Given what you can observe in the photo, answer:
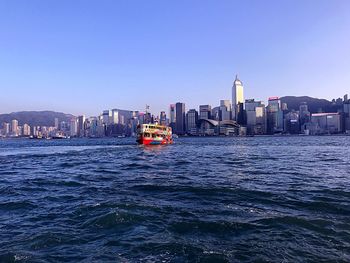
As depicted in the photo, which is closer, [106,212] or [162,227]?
[162,227]

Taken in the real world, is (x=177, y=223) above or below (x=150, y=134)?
below

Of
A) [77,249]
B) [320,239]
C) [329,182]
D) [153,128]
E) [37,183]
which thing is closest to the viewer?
[77,249]

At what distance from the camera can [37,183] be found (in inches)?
935

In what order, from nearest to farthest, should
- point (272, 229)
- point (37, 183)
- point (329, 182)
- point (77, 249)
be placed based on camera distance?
point (77, 249) → point (272, 229) → point (329, 182) → point (37, 183)

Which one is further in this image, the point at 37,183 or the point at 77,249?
the point at 37,183

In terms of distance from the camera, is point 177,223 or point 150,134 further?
point 150,134

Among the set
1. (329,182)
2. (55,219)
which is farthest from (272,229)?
(329,182)

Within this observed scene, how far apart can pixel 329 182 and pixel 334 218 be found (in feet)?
34.0

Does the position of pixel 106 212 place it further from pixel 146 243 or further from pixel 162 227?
pixel 146 243

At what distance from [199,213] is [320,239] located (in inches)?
201

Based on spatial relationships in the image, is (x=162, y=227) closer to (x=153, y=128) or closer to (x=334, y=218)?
(x=334, y=218)

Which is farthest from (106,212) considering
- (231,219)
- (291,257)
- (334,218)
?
(334,218)

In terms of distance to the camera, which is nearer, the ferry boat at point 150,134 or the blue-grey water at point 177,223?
the blue-grey water at point 177,223

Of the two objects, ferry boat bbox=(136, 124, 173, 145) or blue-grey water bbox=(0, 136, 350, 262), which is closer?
blue-grey water bbox=(0, 136, 350, 262)
